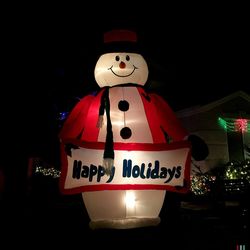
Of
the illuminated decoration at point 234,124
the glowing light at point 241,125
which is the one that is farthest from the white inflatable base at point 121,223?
the glowing light at point 241,125

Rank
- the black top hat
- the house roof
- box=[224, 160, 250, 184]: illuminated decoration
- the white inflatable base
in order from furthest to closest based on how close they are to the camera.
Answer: the house roof
box=[224, 160, 250, 184]: illuminated decoration
the black top hat
the white inflatable base

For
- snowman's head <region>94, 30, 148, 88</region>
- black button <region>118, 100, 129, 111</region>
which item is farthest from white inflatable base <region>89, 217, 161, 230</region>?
snowman's head <region>94, 30, 148, 88</region>

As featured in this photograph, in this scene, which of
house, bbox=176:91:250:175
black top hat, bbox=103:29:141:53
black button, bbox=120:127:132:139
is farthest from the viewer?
house, bbox=176:91:250:175

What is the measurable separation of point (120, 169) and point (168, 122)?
1.13m

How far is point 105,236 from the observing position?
5.27 m

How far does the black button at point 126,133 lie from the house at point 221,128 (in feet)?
14.4

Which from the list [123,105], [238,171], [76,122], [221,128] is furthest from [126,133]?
[221,128]

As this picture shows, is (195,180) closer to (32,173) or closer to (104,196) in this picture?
(104,196)

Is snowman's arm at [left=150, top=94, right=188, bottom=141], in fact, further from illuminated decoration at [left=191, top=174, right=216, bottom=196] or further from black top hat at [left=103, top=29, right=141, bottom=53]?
illuminated decoration at [left=191, top=174, right=216, bottom=196]

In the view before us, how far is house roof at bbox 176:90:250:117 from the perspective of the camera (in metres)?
8.92

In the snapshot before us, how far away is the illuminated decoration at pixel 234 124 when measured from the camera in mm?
9031

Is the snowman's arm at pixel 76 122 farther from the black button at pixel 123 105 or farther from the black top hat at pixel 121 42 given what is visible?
the black top hat at pixel 121 42

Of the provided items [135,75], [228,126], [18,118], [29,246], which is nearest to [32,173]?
[18,118]

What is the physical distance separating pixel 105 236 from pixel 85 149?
1.54 metres
